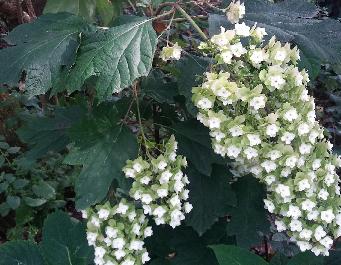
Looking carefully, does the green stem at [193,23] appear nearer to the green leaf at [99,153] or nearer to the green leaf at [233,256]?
the green leaf at [99,153]

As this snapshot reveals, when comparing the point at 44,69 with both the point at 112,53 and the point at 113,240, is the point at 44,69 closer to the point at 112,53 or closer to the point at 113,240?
the point at 112,53

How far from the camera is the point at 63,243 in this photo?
1.49m

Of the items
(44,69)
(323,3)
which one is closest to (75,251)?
(44,69)

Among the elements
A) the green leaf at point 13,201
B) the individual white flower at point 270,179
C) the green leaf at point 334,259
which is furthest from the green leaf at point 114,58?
the green leaf at point 13,201

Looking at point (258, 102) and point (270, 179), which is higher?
point (258, 102)

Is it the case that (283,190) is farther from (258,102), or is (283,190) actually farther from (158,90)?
(158,90)

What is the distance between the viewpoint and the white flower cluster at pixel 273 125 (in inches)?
41.4

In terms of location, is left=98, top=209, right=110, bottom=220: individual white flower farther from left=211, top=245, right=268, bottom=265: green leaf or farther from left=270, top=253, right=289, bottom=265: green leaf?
left=270, top=253, right=289, bottom=265: green leaf

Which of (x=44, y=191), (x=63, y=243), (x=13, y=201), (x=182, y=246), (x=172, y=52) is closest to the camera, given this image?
(x=172, y=52)

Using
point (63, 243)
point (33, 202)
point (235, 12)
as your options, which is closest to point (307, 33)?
point (235, 12)

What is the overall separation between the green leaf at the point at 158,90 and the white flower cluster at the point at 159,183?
9.4 inches

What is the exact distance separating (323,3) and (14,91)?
3.91 m

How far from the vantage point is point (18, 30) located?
129 centimetres

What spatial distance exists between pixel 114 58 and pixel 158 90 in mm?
315
